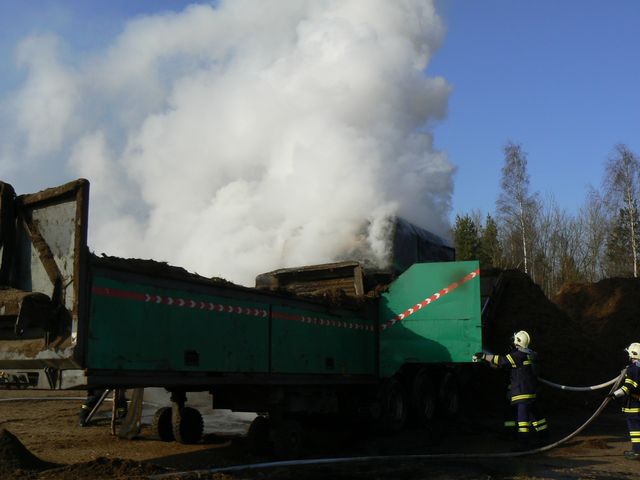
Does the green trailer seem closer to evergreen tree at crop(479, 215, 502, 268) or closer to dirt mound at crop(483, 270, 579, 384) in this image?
dirt mound at crop(483, 270, 579, 384)

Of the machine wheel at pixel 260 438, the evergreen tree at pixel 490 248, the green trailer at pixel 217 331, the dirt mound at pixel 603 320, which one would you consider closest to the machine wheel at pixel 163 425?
the green trailer at pixel 217 331

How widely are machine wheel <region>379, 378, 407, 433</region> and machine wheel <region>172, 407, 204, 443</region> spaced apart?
9.25 ft

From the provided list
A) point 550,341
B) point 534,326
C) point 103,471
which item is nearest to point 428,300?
point 534,326

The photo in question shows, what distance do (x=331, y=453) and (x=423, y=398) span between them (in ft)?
10.2

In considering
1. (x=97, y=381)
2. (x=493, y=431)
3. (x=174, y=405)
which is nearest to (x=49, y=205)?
(x=97, y=381)

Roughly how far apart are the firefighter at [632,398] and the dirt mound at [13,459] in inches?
278

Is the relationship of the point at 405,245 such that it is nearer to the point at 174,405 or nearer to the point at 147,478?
the point at 174,405

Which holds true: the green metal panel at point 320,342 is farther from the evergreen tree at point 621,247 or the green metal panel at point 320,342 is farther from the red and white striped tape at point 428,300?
the evergreen tree at point 621,247

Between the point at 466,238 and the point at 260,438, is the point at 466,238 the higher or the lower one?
the higher one

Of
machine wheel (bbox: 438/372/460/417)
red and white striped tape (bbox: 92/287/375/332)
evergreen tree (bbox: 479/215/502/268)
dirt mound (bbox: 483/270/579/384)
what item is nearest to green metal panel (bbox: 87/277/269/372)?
red and white striped tape (bbox: 92/287/375/332)

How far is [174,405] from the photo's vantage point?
911 centimetres

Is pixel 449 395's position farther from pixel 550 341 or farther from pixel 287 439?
pixel 287 439

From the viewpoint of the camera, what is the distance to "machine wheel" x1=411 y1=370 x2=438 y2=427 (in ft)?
36.7

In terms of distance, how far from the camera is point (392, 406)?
10.8 m
